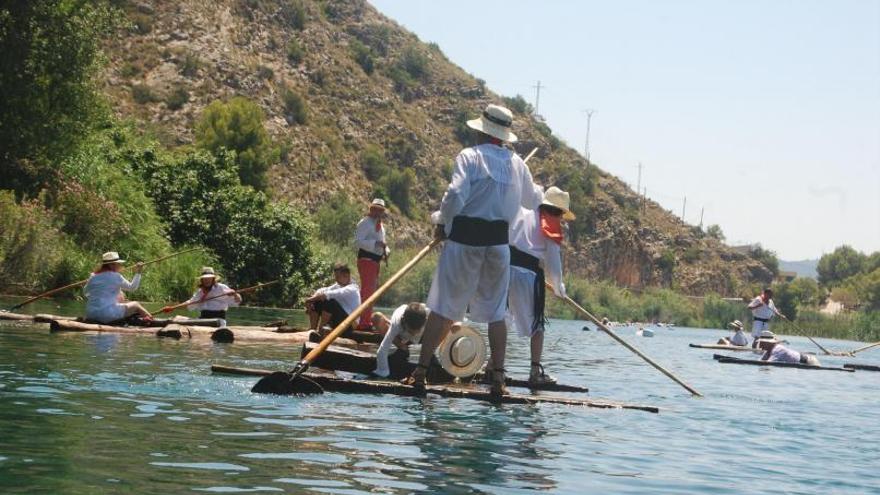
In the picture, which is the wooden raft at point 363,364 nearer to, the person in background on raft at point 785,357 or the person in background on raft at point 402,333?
the person in background on raft at point 402,333

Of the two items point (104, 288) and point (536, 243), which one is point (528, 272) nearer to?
point (536, 243)

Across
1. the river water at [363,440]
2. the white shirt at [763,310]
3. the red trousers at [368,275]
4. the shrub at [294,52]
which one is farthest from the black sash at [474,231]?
the shrub at [294,52]

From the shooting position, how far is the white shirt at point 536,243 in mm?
13039

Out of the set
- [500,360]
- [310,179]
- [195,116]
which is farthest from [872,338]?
[500,360]

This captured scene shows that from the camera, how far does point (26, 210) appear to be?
99.1 ft

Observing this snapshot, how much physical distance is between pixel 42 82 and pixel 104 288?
17757 mm

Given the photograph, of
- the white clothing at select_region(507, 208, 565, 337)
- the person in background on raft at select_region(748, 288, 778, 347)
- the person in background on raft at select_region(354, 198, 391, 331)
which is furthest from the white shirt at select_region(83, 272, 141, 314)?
the person in background on raft at select_region(748, 288, 778, 347)

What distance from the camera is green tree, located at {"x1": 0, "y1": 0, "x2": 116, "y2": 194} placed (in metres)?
33.2

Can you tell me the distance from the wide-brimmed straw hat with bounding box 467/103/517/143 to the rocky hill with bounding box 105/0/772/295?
60.7m

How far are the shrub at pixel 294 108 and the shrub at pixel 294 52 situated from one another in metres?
9.07

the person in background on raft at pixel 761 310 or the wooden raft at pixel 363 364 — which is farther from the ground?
the person in background on raft at pixel 761 310

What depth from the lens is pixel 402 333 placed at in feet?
40.7

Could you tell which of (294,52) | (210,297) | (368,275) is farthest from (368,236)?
(294,52)

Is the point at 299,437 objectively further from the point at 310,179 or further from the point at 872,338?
the point at 310,179
